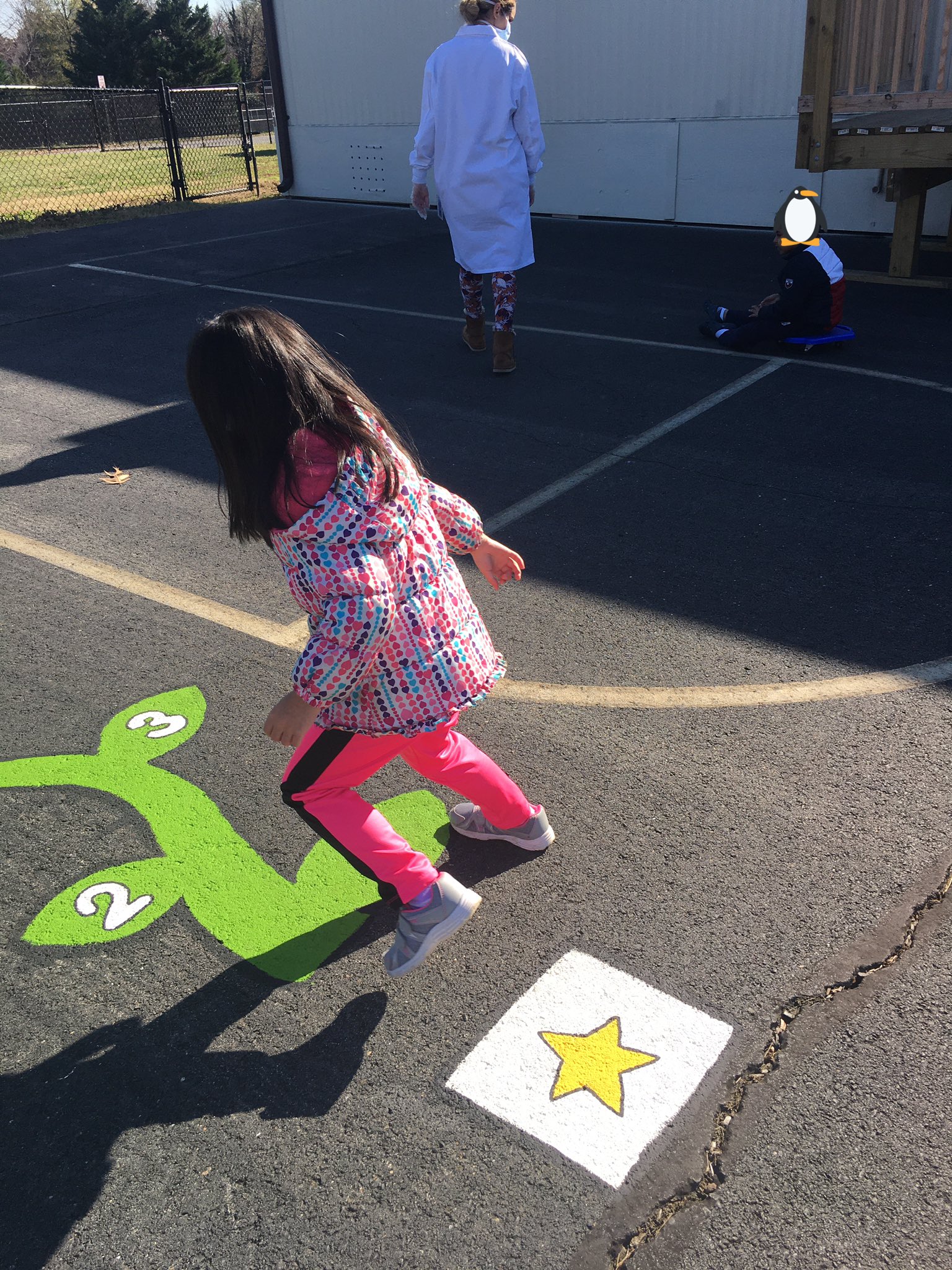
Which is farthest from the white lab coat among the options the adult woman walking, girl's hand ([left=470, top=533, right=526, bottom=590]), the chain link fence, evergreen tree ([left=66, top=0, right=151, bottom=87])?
evergreen tree ([left=66, top=0, right=151, bottom=87])

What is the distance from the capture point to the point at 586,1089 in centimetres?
209

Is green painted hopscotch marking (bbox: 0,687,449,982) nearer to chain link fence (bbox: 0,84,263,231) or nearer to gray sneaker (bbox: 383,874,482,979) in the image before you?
gray sneaker (bbox: 383,874,482,979)

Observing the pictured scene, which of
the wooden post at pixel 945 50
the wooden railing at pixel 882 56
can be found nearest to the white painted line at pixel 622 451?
the wooden railing at pixel 882 56

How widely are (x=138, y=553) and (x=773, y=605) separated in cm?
285

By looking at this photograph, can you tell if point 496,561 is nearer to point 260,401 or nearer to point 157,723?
point 260,401

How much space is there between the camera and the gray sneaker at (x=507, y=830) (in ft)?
8.98

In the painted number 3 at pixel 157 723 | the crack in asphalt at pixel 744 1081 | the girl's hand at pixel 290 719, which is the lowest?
the crack in asphalt at pixel 744 1081

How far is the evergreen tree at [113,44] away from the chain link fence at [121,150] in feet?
43.8

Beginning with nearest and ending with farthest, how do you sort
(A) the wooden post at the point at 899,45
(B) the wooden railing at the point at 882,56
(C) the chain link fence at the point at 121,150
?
(A) the wooden post at the point at 899,45
(B) the wooden railing at the point at 882,56
(C) the chain link fence at the point at 121,150

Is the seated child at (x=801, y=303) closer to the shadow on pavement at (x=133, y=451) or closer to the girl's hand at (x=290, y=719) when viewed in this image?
the shadow on pavement at (x=133, y=451)

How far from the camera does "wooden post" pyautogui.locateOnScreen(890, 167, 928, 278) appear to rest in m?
8.97

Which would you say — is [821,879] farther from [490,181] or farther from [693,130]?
[693,130]

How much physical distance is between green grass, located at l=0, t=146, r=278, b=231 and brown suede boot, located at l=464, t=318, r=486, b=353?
10.6 meters

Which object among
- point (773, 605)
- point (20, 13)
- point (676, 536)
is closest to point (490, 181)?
point (676, 536)
